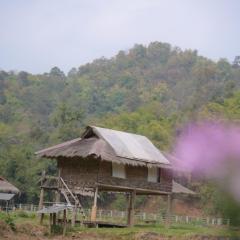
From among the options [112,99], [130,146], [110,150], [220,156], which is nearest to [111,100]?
[112,99]

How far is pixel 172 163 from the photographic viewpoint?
78.4 feet

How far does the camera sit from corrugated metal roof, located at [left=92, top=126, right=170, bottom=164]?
73.0 feet

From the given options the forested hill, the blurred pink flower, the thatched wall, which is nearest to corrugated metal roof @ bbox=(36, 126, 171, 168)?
the thatched wall

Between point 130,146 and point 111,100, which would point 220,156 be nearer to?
point 130,146

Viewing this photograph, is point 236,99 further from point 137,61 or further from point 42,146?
point 137,61

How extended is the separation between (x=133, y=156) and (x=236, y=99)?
31.6m

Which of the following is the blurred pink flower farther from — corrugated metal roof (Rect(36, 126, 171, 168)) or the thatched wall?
the thatched wall

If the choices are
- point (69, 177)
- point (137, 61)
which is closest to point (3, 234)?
point (69, 177)

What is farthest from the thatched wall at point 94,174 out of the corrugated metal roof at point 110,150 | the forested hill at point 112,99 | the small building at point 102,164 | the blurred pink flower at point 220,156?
the blurred pink flower at point 220,156

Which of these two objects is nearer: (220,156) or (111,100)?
(220,156)

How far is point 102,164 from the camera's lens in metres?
22.2

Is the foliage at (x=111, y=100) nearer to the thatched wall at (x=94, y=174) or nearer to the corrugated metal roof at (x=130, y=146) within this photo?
the corrugated metal roof at (x=130, y=146)

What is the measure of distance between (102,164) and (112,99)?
71.5 metres

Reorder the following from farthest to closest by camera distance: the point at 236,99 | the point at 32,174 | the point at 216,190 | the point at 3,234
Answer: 1. the point at 236,99
2. the point at 32,174
3. the point at 3,234
4. the point at 216,190
